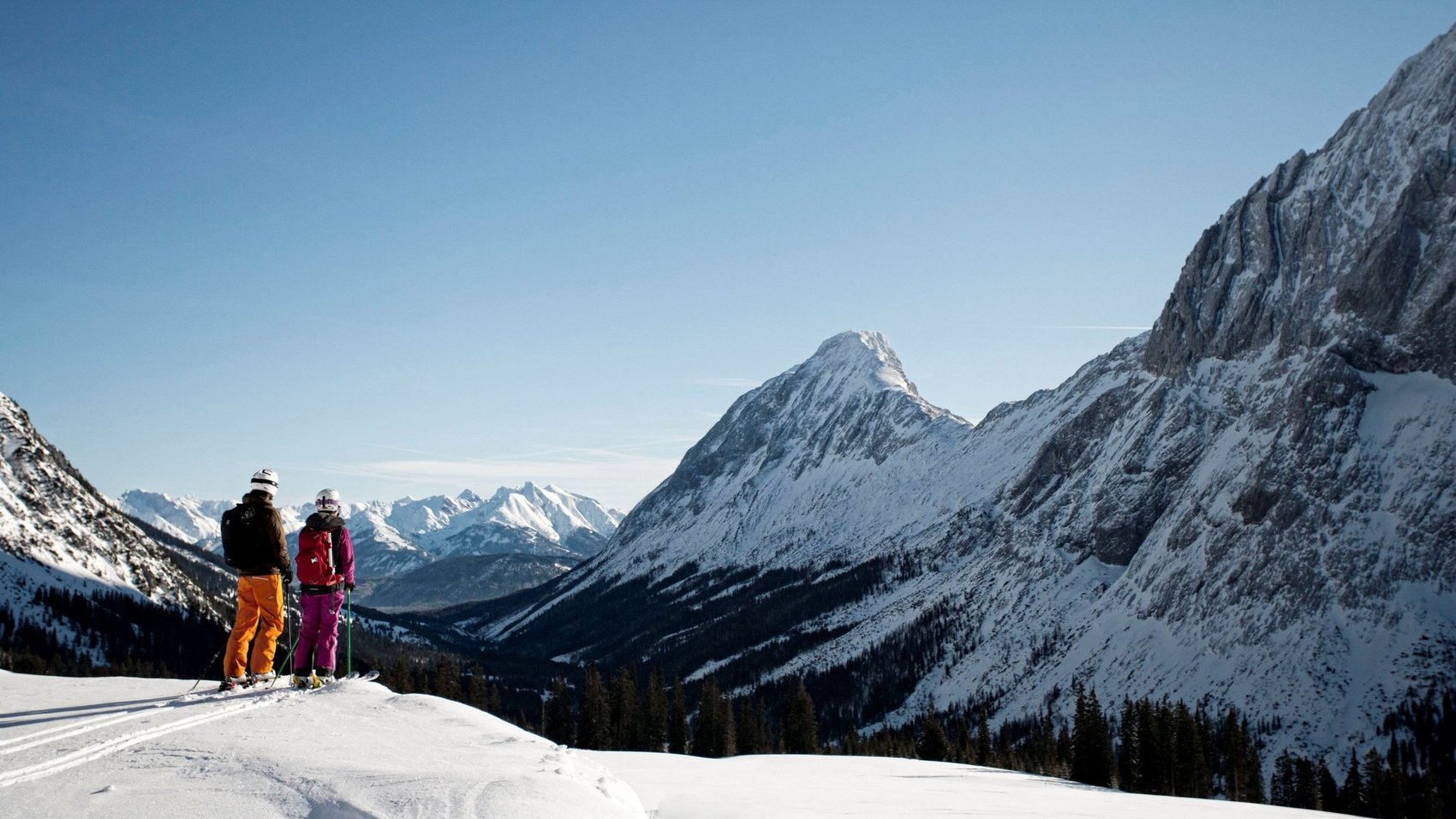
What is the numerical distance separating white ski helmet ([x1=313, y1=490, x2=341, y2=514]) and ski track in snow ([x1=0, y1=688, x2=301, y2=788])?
3.66 m

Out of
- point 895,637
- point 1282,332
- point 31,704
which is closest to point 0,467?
point 895,637

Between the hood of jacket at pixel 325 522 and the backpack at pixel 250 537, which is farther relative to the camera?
the hood of jacket at pixel 325 522

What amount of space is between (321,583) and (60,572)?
8234 inches

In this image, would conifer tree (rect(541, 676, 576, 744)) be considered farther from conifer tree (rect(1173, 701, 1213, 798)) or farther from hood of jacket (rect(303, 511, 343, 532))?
hood of jacket (rect(303, 511, 343, 532))

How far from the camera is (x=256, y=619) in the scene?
1528 centimetres

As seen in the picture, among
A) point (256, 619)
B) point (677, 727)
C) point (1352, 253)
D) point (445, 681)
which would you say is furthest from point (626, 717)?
point (1352, 253)

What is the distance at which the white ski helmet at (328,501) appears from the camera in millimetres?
16164

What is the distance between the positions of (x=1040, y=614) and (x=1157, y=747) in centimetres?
9817

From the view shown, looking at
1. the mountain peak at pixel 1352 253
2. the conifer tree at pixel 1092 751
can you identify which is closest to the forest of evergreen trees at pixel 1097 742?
the conifer tree at pixel 1092 751

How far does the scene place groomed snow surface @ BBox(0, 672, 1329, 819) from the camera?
8.30m

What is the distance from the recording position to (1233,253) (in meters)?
177

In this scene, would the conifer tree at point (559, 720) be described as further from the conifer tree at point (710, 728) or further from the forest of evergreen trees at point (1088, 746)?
the conifer tree at point (710, 728)

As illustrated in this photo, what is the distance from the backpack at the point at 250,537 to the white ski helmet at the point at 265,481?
38 cm

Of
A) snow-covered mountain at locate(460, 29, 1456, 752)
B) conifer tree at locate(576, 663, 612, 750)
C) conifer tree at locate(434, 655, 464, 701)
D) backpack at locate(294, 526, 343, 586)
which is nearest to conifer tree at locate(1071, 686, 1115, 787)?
conifer tree at locate(576, 663, 612, 750)
